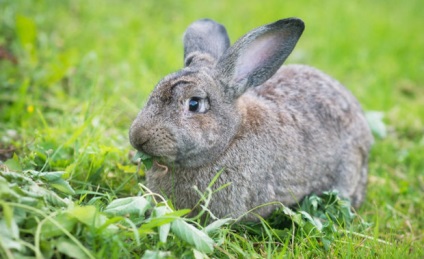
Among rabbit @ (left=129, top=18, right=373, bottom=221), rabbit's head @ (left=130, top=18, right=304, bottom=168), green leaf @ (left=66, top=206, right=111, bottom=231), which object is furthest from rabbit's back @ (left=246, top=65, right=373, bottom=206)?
green leaf @ (left=66, top=206, right=111, bottom=231)

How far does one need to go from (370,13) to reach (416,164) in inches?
182

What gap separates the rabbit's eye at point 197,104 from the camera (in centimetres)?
390

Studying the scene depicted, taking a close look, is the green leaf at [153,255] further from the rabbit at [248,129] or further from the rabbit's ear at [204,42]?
the rabbit's ear at [204,42]

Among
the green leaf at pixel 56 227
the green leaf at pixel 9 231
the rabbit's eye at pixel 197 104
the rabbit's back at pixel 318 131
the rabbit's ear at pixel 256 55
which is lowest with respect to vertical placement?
the rabbit's back at pixel 318 131

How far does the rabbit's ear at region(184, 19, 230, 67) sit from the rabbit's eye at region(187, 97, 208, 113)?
1.78 ft

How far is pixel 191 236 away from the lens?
10.3 feet

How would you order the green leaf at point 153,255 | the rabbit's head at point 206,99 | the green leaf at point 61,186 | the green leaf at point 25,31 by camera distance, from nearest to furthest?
the green leaf at point 153,255, the green leaf at point 61,186, the rabbit's head at point 206,99, the green leaf at point 25,31

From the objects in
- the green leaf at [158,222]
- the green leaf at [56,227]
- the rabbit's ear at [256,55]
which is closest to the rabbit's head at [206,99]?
the rabbit's ear at [256,55]

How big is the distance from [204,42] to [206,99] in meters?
0.85

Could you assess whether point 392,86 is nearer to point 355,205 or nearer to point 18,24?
point 355,205

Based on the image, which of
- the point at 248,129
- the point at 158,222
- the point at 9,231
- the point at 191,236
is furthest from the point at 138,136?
the point at 9,231

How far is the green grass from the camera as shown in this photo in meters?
3.14

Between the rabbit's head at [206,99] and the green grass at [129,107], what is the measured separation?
527 mm

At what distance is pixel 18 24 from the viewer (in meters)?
5.99
